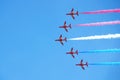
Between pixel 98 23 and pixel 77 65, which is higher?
pixel 98 23

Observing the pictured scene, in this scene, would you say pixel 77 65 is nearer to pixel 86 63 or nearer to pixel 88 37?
pixel 86 63

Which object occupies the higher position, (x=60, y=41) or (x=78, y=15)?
(x=78, y=15)

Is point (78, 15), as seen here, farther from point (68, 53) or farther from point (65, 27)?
point (68, 53)

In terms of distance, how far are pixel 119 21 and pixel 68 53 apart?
6.35m

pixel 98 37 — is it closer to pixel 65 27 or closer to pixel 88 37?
pixel 88 37

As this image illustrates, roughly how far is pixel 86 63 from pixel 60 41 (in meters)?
3.61

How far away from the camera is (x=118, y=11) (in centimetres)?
3384

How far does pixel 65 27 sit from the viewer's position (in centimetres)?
3631

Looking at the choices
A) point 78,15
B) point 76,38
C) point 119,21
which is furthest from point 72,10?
point 119,21

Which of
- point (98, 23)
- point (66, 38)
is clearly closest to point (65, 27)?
point (66, 38)

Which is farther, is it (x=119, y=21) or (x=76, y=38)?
(x=76, y=38)

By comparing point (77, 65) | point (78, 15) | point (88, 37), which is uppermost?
point (78, 15)

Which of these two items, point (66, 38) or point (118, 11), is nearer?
point (118, 11)

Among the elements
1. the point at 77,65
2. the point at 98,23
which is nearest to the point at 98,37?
the point at 98,23
